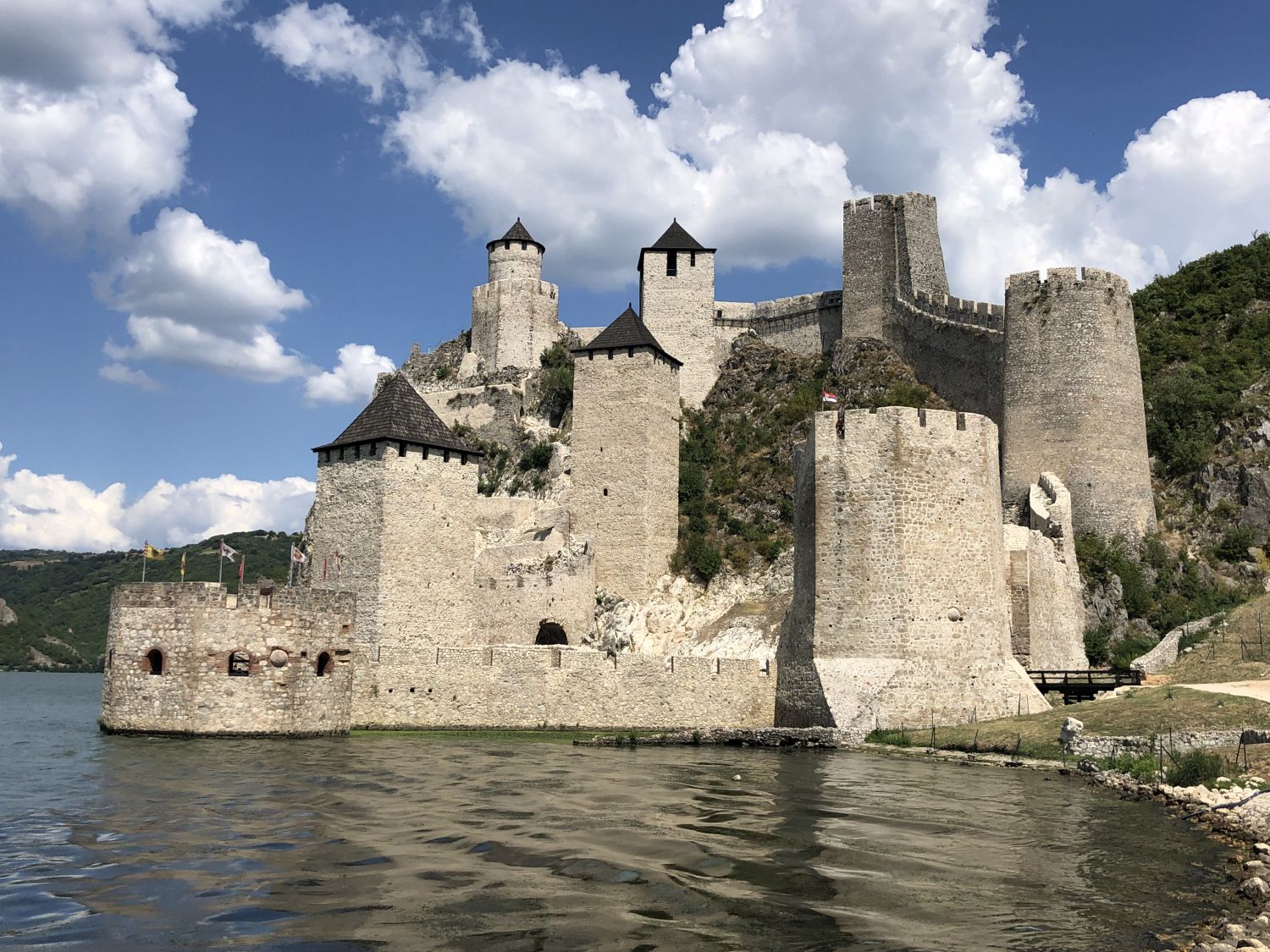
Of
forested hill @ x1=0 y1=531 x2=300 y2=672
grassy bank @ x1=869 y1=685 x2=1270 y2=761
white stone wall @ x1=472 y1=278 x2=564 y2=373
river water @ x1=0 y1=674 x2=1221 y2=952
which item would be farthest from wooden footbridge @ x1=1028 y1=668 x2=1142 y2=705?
forested hill @ x1=0 y1=531 x2=300 y2=672

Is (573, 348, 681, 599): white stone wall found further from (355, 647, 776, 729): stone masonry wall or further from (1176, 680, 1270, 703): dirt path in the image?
(1176, 680, 1270, 703): dirt path

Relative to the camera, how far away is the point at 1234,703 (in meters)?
17.5

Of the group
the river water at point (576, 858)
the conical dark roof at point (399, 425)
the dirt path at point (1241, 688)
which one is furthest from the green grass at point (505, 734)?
the dirt path at point (1241, 688)

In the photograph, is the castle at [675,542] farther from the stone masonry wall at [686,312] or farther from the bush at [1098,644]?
the bush at [1098,644]

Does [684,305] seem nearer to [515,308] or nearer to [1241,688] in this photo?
[515,308]

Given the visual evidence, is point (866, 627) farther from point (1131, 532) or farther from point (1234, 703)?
point (1131, 532)

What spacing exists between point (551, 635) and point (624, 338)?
A: 1074cm

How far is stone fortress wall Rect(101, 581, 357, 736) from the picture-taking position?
65.8 ft

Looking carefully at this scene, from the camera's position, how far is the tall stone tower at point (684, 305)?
44844 mm

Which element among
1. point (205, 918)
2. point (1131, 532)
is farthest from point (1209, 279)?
point (205, 918)

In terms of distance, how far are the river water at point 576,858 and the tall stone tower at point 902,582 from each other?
3679mm

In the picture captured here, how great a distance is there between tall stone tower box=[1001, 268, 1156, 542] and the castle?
7 cm

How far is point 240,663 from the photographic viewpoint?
2045 cm

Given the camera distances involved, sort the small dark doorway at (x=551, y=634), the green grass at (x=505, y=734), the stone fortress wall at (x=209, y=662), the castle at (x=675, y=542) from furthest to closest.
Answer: the small dark doorway at (x=551, y=634) → the green grass at (x=505, y=734) → the castle at (x=675, y=542) → the stone fortress wall at (x=209, y=662)
